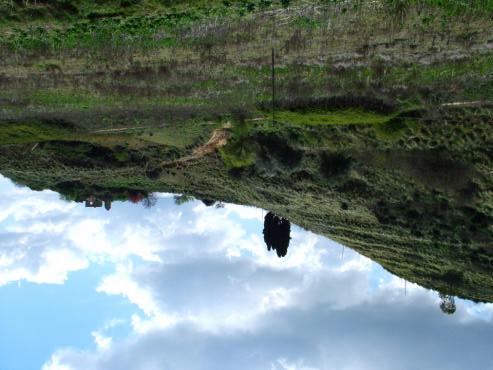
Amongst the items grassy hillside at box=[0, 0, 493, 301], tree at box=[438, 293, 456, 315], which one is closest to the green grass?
grassy hillside at box=[0, 0, 493, 301]

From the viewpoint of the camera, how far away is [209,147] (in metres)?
32.5

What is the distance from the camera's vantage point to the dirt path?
31.5 m

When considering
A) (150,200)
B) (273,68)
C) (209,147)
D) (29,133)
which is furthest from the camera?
(150,200)

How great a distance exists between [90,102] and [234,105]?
8983 millimetres

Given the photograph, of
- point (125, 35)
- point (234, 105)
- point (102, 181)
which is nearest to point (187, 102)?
point (234, 105)

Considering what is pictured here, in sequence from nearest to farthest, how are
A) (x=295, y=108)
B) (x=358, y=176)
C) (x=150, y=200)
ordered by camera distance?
1. (x=358, y=176)
2. (x=295, y=108)
3. (x=150, y=200)

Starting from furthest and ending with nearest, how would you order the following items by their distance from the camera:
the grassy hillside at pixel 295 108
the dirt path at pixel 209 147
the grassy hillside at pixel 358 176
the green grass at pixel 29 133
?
the green grass at pixel 29 133 → the dirt path at pixel 209 147 → the grassy hillside at pixel 358 176 → the grassy hillside at pixel 295 108

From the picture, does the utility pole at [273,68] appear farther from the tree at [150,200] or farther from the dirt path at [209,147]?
the tree at [150,200]

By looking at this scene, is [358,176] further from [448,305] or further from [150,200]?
[150,200]

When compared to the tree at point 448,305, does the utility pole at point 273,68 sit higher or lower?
higher

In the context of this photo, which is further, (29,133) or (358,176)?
(29,133)

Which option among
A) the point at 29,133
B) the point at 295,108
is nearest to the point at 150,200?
the point at 29,133

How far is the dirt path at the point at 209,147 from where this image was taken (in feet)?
103

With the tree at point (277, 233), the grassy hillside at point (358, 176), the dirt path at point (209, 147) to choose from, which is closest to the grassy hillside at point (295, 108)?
the grassy hillside at point (358, 176)
